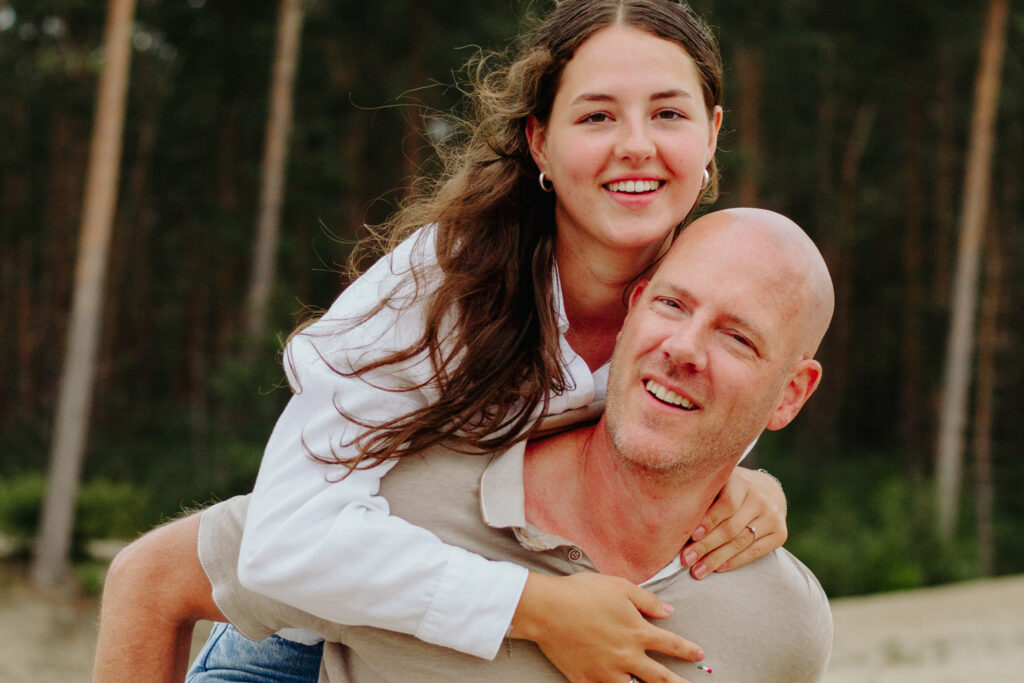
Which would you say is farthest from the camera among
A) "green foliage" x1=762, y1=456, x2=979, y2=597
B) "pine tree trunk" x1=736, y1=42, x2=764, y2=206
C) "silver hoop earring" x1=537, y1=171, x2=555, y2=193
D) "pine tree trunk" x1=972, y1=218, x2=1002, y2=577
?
"pine tree trunk" x1=736, y1=42, x2=764, y2=206

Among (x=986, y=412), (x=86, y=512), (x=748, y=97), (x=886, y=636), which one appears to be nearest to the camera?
(x=886, y=636)

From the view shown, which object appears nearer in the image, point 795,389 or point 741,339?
point 741,339

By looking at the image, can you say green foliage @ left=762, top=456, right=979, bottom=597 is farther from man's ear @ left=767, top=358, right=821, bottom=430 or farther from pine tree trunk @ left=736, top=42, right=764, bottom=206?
man's ear @ left=767, top=358, right=821, bottom=430

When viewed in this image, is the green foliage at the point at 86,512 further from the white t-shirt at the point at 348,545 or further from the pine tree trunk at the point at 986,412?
the pine tree trunk at the point at 986,412

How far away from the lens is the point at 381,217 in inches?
1029

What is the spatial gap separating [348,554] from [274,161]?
52.5 ft

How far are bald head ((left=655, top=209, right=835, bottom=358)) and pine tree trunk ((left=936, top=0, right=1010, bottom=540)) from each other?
15587 mm

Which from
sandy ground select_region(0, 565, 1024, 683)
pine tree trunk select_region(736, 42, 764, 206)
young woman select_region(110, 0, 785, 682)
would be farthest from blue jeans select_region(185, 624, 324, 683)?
pine tree trunk select_region(736, 42, 764, 206)

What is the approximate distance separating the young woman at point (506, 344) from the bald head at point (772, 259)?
0.28 meters

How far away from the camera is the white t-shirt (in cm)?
243

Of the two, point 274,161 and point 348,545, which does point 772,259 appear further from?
point 274,161

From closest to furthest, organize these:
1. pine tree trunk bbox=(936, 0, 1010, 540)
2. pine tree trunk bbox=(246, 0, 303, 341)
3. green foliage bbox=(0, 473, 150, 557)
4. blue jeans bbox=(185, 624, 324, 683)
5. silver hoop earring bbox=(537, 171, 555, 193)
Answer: blue jeans bbox=(185, 624, 324, 683)
silver hoop earring bbox=(537, 171, 555, 193)
green foliage bbox=(0, 473, 150, 557)
pine tree trunk bbox=(936, 0, 1010, 540)
pine tree trunk bbox=(246, 0, 303, 341)

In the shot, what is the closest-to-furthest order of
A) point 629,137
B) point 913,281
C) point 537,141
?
1. point 629,137
2. point 537,141
3. point 913,281

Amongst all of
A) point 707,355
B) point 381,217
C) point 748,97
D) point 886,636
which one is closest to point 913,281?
point 748,97
